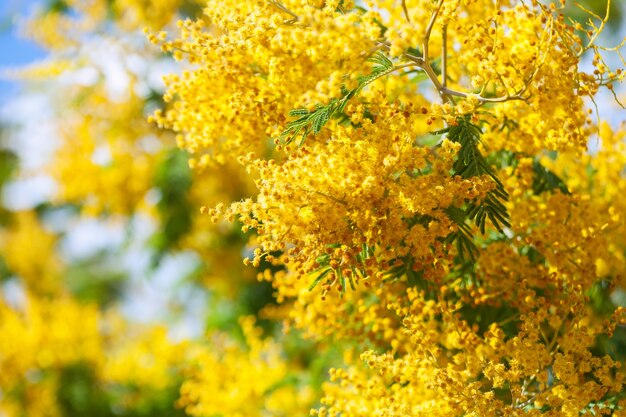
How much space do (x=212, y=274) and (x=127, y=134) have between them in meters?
1.45

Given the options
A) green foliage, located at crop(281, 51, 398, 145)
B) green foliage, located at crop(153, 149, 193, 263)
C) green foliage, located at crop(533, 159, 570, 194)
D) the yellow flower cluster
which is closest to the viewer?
the yellow flower cluster

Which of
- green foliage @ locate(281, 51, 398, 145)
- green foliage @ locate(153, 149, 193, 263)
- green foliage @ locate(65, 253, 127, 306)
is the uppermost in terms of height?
green foliage @ locate(65, 253, 127, 306)

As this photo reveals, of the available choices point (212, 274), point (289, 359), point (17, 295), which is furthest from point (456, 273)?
point (17, 295)

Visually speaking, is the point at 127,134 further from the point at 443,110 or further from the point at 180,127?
the point at 443,110

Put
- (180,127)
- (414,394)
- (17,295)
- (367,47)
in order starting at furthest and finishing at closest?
(17,295) → (180,127) → (414,394) → (367,47)

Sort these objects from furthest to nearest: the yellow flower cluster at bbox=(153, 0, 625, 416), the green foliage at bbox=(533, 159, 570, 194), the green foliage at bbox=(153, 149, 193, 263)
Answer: the green foliage at bbox=(153, 149, 193, 263) → the green foliage at bbox=(533, 159, 570, 194) → the yellow flower cluster at bbox=(153, 0, 625, 416)

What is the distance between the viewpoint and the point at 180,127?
9.26 ft

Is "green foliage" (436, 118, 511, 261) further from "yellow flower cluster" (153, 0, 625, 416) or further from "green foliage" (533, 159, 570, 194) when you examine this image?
"green foliage" (533, 159, 570, 194)

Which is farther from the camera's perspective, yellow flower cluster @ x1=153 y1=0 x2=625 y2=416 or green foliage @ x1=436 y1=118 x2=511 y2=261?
green foliage @ x1=436 y1=118 x2=511 y2=261

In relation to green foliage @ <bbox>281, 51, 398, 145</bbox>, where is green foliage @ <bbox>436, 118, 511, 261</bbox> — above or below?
below

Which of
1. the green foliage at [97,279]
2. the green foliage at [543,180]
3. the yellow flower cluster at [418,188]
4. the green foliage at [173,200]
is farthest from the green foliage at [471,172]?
the green foliage at [97,279]

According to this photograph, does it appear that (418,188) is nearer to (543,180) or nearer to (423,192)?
(423,192)

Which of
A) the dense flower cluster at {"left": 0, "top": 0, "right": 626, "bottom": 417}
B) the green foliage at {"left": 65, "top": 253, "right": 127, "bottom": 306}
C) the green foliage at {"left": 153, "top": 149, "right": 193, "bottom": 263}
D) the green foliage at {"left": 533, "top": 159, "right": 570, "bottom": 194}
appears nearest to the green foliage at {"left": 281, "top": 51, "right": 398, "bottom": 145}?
the dense flower cluster at {"left": 0, "top": 0, "right": 626, "bottom": 417}

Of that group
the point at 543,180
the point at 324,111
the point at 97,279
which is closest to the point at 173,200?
the point at 543,180
